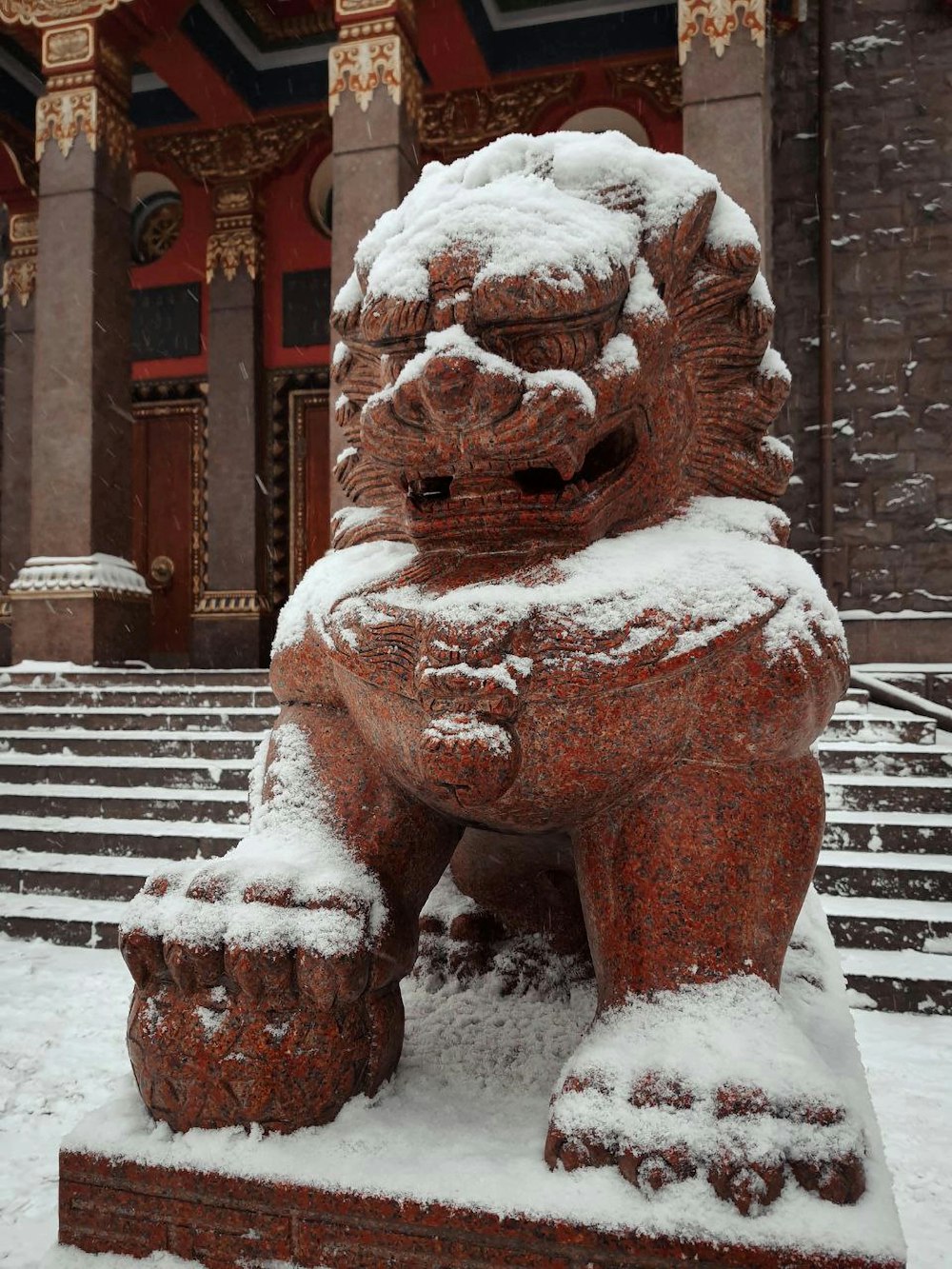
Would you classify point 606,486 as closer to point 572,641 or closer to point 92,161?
point 572,641

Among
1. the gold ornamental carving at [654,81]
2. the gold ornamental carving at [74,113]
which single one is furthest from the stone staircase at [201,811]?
the gold ornamental carving at [654,81]

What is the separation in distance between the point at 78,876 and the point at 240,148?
7395 millimetres

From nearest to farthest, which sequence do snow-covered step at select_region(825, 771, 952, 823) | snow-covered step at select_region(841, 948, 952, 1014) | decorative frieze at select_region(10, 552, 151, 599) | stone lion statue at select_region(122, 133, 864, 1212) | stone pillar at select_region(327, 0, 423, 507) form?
stone lion statue at select_region(122, 133, 864, 1212) < snow-covered step at select_region(841, 948, 952, 1014) < snow-covered step at select_region(825, 771, 952, 823) < stone pillar at select_region(327, 0, 423, 507) < decorative frieze at select_region(10, 552, 151, 599)

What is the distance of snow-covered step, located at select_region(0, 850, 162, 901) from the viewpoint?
3.70 metres

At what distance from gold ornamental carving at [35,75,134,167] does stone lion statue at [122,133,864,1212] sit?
6.73m

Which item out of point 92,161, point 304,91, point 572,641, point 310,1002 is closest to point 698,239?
point 572,641

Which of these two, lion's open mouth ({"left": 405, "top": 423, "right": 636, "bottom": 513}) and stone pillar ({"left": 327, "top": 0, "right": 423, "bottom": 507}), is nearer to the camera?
lion's open mouth ({"left": 405, "top": 423, "right": 636, "bottom": 513})

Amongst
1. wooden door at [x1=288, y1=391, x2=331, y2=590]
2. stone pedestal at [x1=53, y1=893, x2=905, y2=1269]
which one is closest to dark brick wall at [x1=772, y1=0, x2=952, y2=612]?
wooden door at [x1=288, y1=391, x2=331, y2=590]

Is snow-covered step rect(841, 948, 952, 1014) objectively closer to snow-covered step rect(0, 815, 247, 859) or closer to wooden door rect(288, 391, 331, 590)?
snow-covered step rect(0, 815, 247, 859)

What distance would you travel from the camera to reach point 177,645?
9.44 m

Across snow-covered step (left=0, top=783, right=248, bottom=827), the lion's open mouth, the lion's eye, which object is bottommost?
snow-covered step (left=0, top=783, right=248, bottom=827)

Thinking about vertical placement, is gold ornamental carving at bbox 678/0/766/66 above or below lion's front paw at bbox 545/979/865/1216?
above

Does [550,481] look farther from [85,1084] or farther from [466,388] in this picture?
[85,1084]

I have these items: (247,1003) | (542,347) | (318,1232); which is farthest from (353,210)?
(318,1232)
